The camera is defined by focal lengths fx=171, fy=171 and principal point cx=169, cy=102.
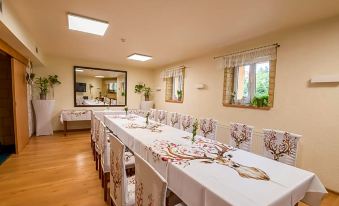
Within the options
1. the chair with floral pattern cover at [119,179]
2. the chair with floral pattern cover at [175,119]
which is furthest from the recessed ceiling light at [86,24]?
the chair with floral pattern cover at [175,119]

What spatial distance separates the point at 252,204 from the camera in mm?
901

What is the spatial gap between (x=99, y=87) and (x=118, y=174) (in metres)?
5.03

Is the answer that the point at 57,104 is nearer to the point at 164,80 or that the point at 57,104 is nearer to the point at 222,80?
the point at 164,80

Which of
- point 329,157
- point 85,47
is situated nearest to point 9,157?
point 85,47

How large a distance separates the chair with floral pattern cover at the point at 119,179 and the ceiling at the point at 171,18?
1.68 meters

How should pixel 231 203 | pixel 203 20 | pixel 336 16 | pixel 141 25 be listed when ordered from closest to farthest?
pixel 231 203 → pixel 336 16 → pixel 203 20 → pixel 141 25

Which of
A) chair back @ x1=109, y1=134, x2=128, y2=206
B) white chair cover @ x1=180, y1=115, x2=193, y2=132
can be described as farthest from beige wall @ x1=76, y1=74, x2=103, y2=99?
chair back @ x1=109, y1=134, x2=128, y2=206

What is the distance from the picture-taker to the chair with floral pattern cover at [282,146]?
1.78 meters

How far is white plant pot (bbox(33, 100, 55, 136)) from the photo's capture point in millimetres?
4668

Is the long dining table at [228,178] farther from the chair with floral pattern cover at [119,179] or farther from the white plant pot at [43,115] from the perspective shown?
the white plant pot at [43,115]

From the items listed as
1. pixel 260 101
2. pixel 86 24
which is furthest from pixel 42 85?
pixel 260 101

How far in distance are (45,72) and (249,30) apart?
5.45 meters

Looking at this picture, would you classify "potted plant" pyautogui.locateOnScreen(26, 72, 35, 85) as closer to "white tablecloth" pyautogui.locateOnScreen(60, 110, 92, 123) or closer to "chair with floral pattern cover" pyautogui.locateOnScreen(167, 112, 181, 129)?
"white tablecloth" pyautogui.locateOnScreen(60, 110, 92, 123)

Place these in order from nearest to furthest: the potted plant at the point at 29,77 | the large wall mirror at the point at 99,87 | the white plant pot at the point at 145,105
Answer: the potted plant at the point at 29,77, the large wall mirror at the point at 99,87, the white plant pot at the point at 145,105
